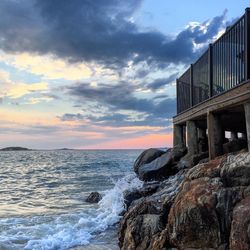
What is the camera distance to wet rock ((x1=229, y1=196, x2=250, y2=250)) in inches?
259

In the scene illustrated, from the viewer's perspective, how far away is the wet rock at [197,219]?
7.58 metres

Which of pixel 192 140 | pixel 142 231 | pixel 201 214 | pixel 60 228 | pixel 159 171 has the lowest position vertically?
pixel 60 228

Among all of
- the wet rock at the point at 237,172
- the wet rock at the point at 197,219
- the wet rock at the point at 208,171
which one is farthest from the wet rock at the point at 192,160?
the wet rock at the point at 197,219

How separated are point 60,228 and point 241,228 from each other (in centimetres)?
892

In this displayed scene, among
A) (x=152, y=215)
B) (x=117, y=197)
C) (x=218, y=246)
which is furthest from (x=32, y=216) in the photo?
(x=218, y=246)

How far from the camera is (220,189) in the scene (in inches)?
315

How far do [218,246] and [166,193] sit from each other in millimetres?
3116

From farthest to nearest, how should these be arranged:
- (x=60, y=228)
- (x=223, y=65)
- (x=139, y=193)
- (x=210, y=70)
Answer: (x=210, y=70) < (x=139, y=193) < (x=223, y=65) < (x=60, y=228)

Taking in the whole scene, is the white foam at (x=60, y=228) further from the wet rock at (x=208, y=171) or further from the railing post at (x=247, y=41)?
the railing post at (x=247, y=41)

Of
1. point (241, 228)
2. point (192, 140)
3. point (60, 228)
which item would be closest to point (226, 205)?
point (241, 228)

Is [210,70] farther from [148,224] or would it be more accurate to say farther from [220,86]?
[148,224]

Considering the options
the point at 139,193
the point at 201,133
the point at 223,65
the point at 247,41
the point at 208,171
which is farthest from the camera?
the point at 201,133

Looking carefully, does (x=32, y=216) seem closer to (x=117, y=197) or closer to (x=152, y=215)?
(x=117, y=197)

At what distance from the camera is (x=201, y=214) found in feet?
25.3
